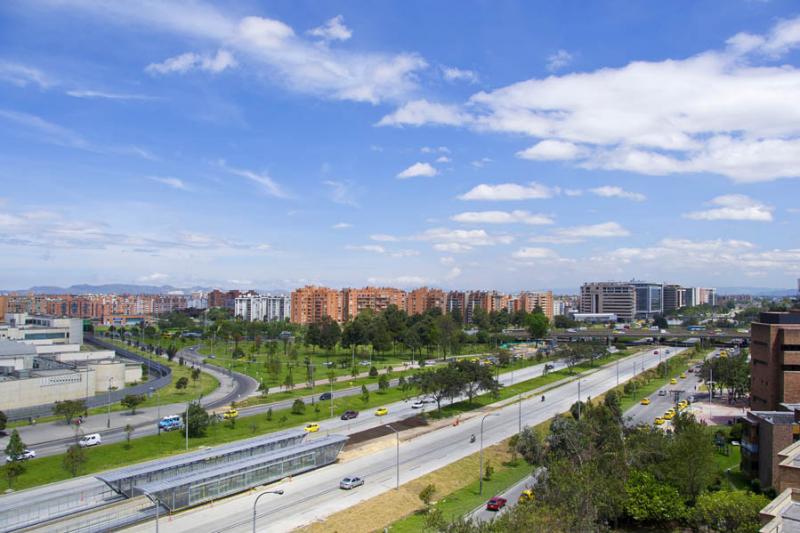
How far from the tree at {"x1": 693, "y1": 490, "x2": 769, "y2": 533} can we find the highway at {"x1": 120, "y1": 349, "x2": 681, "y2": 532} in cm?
1909

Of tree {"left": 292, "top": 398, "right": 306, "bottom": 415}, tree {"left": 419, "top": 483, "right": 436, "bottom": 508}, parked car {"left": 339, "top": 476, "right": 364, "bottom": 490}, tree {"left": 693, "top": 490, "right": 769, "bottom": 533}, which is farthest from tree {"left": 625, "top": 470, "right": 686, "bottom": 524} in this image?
tree {"left": 292, "top": 398, "right": 306, "bottom": 415}

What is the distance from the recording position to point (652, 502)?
109 feet

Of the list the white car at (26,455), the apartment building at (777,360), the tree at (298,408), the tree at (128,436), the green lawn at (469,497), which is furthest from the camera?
the tree at (298,408)

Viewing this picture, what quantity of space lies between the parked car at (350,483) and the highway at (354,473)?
1.32 feet

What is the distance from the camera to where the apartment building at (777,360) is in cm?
5506

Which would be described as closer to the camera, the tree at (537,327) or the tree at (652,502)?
the tree at (652,502)

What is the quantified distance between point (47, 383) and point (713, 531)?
6883 centimetres

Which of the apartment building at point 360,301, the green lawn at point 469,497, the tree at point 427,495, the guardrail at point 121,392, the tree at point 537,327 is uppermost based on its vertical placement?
the apartment building at point 360,301

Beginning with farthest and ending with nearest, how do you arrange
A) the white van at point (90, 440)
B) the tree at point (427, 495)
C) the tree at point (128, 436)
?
the white van at point (90, 440) < the tree at point (128, 436) < the tree at point (427, 495)

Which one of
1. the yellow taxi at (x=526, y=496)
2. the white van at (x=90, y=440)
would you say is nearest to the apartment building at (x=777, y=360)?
the yellow taxi at (x=526, y=496)

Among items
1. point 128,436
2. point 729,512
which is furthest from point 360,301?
point 729,512

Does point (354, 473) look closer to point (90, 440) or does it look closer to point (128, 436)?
point (128, 436)

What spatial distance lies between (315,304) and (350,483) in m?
153

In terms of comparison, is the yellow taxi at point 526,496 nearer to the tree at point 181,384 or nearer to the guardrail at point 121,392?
the guardrail at point 121,392
